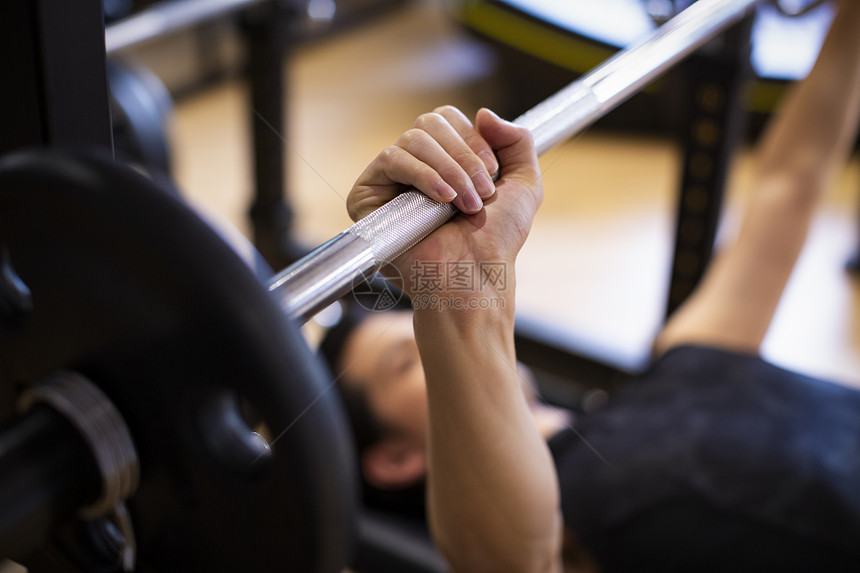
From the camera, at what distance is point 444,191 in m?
0.47

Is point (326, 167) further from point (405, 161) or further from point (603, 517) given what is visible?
point (405, 161)

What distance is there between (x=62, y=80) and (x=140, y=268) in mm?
203

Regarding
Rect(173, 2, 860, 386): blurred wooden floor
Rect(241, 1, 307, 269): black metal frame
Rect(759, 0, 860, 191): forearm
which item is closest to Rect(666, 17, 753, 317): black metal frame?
Rect(759, 0, 860, 191): forearm

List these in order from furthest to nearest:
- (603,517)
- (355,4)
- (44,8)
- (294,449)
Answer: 1. (355,4)
2. (603,517)
3. (44,8)
4. (294,449)

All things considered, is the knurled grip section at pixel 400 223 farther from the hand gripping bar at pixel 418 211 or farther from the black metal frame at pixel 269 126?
the black metal frame at pixel 269 126

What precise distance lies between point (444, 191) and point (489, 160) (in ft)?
0.20

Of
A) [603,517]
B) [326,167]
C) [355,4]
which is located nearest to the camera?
[603,517]

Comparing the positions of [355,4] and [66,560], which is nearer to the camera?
[66,560]

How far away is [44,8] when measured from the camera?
442mm

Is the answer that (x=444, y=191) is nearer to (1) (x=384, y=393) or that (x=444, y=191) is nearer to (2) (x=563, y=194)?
(1) (x=384, y=393)

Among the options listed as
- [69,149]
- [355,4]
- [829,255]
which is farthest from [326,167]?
[355,4]

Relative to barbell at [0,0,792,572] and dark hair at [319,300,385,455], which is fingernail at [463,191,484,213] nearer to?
barbell at [0,0,792,572]

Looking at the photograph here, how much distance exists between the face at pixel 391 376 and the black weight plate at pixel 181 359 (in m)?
0.65

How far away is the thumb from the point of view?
534mm
